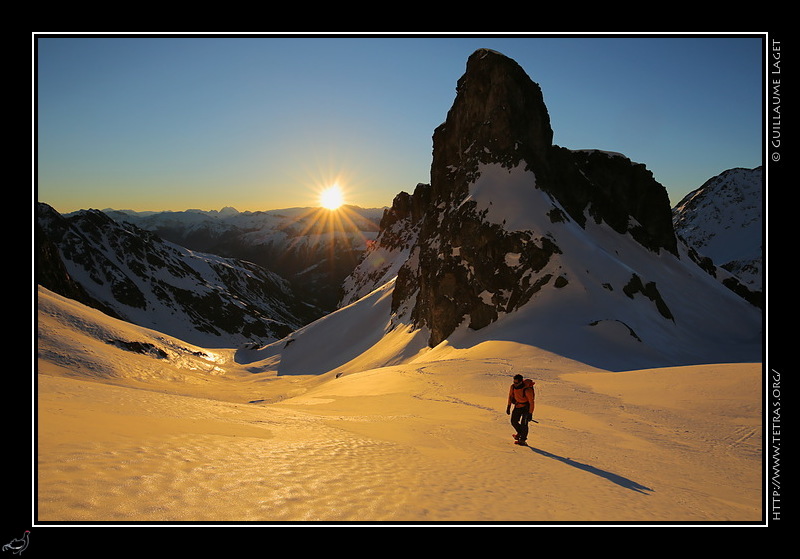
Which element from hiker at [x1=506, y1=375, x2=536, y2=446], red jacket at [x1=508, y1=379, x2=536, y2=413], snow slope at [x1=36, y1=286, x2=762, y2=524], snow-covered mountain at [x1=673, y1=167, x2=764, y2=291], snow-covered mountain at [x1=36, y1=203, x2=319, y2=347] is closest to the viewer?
snow slope at [x1=36, y1=286, x2=762, y2=524]

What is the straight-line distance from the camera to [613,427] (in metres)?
14.1

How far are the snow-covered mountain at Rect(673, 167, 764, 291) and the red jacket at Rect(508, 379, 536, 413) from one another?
16603 cm

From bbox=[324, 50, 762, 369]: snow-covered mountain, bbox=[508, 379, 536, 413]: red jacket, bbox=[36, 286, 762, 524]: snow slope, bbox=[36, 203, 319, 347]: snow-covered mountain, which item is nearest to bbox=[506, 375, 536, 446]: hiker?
bbox=[508, 379, 536, 413]: red jacket

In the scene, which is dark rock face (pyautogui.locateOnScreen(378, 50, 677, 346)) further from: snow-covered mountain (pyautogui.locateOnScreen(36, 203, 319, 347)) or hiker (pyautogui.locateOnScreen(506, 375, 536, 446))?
snow-covered mountain (pyautogui.locateOnScreen(36, 203, 319, 347))

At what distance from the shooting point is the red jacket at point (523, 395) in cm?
1154

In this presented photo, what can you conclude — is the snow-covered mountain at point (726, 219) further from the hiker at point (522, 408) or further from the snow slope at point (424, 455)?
the hiker at point (522, 408)

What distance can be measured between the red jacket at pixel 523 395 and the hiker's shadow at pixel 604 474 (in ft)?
3.96

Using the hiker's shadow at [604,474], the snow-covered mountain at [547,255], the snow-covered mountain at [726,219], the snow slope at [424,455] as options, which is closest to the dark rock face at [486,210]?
the snow-covered mountain at [547,255]

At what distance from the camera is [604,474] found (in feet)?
29.6

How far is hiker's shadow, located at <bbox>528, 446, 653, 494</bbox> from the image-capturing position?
822 cm

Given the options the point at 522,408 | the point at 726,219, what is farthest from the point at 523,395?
the point at 726,219
